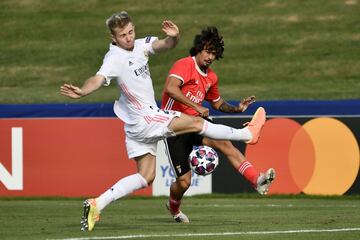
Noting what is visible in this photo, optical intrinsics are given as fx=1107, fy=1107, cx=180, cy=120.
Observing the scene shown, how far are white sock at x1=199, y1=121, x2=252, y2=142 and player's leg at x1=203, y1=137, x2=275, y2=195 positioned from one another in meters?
0.49

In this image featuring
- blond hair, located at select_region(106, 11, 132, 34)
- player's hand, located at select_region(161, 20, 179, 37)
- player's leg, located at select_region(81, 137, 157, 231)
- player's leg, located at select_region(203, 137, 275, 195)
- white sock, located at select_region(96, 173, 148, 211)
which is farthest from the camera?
player's leg, located at select_region(203, 137, 275, 195)

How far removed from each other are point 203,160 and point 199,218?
1.21 meters

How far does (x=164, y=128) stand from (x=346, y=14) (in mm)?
18973

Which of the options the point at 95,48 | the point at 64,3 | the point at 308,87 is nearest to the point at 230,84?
the point at 308,87

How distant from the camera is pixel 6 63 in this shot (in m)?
28.9

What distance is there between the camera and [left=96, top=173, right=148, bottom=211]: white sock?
37.1 feet

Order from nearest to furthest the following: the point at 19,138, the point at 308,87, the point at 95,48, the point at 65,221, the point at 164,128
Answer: the point at 164,128 → the point at 65,221 → the point at 19,138 → the point at 308,87 → the point at 95,48

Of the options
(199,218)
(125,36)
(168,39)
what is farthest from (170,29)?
(199,218)

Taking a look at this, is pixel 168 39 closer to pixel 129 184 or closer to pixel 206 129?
pixel 206 129

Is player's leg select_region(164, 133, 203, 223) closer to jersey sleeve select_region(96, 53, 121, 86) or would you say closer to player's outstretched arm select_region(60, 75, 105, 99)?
jersey sleeve select_region(96, 53, 121, 86)

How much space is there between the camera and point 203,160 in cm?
1256

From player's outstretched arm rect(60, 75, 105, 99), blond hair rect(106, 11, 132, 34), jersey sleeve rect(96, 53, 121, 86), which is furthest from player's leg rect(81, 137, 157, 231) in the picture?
blond hair rect(106, 11, 132, 34)

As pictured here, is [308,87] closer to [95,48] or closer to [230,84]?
[230,84]

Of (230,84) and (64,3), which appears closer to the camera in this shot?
(230,84)
